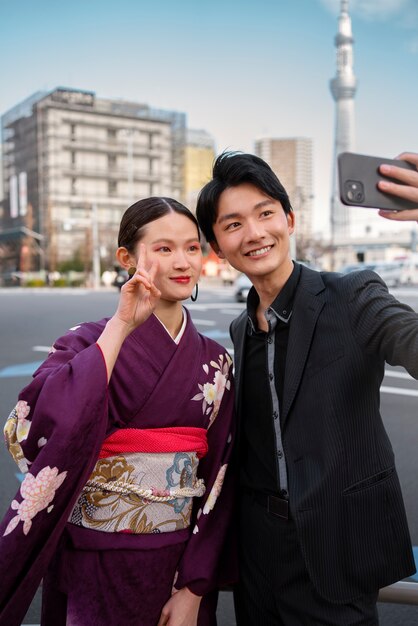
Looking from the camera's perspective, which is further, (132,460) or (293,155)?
(293,155)

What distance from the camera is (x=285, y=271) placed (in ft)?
5.54

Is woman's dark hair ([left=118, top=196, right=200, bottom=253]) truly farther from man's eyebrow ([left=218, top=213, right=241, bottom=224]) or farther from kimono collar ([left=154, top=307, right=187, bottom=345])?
kimono collar ([left=154, top=307, right=187, bottom=345])

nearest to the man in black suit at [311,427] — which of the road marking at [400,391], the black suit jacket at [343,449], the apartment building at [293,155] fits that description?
the black suit jacket at [343,449]

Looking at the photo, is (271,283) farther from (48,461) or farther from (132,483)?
(48,461)

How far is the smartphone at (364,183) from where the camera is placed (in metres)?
1.12

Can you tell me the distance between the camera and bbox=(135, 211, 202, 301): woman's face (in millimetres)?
1580

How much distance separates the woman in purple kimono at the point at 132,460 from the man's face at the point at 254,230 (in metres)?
0.11

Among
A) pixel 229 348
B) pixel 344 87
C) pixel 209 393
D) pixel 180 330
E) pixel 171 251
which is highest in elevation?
pixel 344 87

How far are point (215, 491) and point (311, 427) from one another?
1.12ft

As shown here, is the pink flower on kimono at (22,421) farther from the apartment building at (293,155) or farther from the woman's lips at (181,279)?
the apartment building at (293,155)

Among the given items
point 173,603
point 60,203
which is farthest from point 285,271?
point 60,203

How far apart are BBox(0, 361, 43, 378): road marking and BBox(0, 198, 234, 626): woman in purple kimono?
18.9 feet

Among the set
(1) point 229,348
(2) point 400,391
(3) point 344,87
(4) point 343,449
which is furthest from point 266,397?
(3) point 344,87

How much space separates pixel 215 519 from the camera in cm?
164
